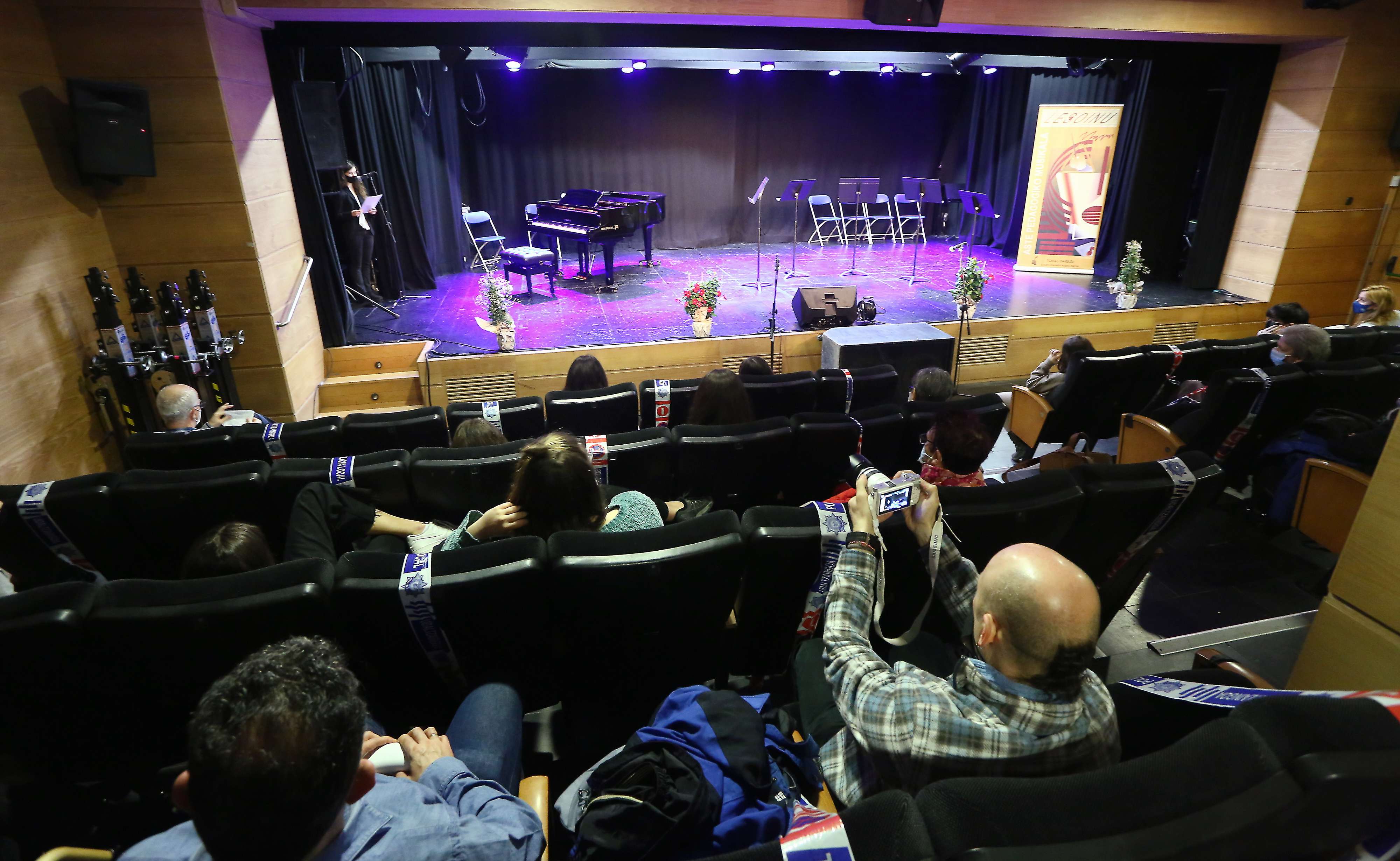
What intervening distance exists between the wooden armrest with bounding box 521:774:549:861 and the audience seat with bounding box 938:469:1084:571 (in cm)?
112

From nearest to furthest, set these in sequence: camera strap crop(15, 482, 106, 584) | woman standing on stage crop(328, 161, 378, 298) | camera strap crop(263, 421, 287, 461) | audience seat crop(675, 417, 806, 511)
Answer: camera strap crop(15, 482, 106, 584)
audience seat crop(675, 417, 806, 511)
camera strap crop(263, 421, 287, 461)
woman standing on stage crop(328, 161, 378, 298)

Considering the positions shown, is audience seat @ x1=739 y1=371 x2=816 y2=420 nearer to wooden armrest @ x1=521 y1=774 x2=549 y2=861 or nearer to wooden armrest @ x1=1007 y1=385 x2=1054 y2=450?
wooden armrest @ x1=1007 y1=385 x2=1054 y2=450

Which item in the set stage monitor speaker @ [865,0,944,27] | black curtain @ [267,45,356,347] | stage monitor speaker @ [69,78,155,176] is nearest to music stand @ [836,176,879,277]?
stage monitor speaker @ [865,0,944,27]

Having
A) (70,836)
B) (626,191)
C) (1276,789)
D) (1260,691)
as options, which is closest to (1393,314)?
(1260,691)

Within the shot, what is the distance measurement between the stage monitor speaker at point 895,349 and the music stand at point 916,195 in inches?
116

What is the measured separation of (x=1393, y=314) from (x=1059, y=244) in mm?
4353

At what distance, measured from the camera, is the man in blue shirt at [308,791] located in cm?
86

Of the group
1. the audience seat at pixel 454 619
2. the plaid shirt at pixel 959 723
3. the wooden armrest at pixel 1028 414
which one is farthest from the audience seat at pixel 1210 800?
the wooden armrest at pixel 1028 414

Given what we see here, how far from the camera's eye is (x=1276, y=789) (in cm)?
89

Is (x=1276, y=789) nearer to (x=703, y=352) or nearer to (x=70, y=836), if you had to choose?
(x=70, y=836)

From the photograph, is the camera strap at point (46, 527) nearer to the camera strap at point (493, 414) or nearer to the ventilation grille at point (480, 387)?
the camera strap at point (493, 414)

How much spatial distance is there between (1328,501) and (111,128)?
21.6ft

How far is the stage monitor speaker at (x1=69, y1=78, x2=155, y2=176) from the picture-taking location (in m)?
3.88

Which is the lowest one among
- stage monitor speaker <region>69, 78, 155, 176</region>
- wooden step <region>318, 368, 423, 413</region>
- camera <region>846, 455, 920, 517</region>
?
wooden step <region>318, 368, 423, 413</region>
